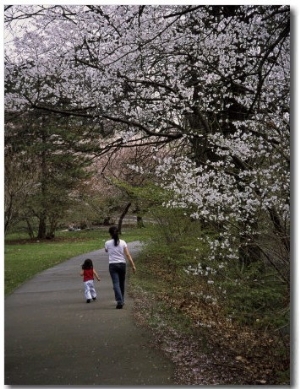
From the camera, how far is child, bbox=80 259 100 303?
3.77m

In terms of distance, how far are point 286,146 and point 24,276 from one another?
229 centimetres

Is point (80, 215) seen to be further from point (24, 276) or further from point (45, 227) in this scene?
point (24, 276)

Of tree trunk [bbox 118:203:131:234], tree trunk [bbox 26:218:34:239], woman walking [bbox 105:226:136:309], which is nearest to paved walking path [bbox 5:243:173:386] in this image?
woman walking [bbox 105:226:136:309]

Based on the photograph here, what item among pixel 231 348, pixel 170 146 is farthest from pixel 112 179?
pixel 231 348

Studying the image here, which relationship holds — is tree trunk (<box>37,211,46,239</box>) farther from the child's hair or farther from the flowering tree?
the flowering tree

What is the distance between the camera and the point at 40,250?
3.89m

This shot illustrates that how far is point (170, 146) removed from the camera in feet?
17.8

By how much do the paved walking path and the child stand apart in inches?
1.9

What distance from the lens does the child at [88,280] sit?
3.77m

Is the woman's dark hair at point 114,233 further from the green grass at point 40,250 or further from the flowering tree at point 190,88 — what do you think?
the flowering tree at point 190,88

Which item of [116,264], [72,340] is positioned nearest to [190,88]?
[116,264]

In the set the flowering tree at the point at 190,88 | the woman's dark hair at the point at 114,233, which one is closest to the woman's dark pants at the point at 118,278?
the woman's dark hair at the point at 114,233

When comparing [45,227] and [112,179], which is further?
[112,179]

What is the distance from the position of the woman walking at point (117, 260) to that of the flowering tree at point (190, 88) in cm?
74
